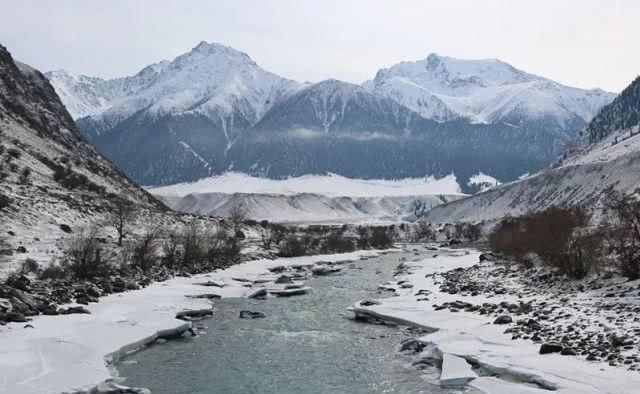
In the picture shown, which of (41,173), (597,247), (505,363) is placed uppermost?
(41,173)

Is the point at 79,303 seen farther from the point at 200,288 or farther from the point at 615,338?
the point at 615,338

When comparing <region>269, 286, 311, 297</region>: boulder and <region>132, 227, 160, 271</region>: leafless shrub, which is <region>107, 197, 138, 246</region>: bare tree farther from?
<region>269, 286, 311, 297</region>: boulder

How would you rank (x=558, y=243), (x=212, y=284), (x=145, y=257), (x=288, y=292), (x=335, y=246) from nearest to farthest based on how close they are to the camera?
(x=558, y=243)
(x=288, y=292)
(x=212, y=284)
(x=145, y=257)
(x=335, y=246)

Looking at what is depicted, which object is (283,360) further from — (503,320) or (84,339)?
(503,320)

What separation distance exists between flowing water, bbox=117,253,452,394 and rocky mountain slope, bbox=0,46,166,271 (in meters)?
23.8

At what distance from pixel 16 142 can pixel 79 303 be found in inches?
2898

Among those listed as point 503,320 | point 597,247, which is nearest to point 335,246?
point 597,247

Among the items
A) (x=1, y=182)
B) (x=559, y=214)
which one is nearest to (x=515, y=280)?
(x=559, y=214)

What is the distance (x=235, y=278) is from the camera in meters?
68.2

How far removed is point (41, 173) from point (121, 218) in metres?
26.0

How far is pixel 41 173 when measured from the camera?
96375 millimetres

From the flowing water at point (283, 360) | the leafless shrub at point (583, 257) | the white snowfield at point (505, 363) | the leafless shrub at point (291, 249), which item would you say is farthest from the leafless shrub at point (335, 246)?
the white snowfield at point (505, 363)

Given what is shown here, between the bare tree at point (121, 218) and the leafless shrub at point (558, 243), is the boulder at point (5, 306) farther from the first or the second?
the bare tree at point (121, 218)

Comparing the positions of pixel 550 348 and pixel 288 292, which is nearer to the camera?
pixel 550 348
